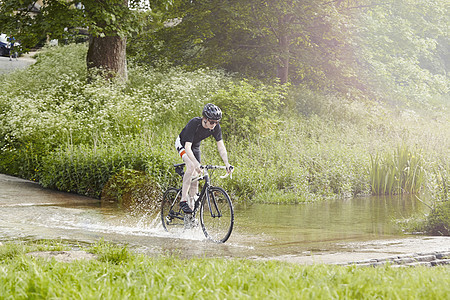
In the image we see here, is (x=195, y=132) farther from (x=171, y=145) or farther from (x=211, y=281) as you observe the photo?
(x=171, y=145)

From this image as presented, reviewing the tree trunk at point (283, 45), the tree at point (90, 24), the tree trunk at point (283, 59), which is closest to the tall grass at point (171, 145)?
the tree at point (90, 24)

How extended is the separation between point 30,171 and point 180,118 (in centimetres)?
503

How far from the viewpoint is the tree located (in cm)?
1736

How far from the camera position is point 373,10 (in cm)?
2664

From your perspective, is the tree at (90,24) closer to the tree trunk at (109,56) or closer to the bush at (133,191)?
the tree trunk at (109,56)

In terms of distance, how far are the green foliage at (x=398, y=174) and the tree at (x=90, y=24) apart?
30.3 ft

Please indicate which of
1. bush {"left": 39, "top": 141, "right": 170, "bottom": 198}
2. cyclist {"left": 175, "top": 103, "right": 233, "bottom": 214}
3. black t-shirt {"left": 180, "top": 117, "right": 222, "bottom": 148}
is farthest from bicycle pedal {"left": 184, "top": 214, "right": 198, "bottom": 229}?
bush {"left": 39, "top": 141, "right": 170, "bottom": 198}

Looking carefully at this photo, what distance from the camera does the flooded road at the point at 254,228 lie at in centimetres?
653

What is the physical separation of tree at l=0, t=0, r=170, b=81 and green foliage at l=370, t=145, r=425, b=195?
9.25 meters

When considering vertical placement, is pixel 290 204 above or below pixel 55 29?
below

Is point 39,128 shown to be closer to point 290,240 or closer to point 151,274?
point 290,240

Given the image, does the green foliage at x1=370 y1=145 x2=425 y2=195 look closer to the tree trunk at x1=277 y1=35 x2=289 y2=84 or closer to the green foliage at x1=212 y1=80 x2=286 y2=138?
the green foliage at x1=212 y1=80 x2=286 y2=138

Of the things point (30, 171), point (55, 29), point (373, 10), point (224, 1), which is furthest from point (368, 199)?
point (373, 10)

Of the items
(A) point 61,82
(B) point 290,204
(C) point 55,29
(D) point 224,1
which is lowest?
(B) point 290,204
